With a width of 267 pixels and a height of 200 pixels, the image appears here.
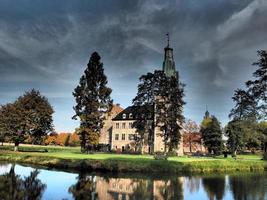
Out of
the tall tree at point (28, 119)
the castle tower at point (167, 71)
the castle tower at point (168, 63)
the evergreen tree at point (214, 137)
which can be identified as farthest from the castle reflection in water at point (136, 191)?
the evergreen tree at point (214, 137)

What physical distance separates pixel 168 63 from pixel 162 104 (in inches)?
779

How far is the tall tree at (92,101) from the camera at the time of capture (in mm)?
60094

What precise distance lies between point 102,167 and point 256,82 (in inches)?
751

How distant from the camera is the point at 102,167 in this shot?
3688 cm

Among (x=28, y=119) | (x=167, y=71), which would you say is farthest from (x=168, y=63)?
(x=28, y=119)

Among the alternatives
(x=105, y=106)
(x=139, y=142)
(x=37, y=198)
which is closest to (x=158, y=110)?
(x=105, y=106)

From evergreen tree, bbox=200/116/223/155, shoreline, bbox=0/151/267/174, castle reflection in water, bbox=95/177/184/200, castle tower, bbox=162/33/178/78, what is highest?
castle tower, bbox=162/33/178/78

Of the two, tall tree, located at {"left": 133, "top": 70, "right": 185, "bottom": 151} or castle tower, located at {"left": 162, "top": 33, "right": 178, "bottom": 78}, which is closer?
tall tree, located at {"left": 133, "top": 70, "right": 185, "bottom": 151}

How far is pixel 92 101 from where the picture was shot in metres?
61.6

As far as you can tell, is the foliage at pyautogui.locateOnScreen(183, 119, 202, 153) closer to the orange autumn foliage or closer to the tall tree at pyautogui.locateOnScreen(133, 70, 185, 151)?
the tall tree at pyautogui.locateOnScreen(133, 70, 185, 151)

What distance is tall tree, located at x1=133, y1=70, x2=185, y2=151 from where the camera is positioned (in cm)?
6231

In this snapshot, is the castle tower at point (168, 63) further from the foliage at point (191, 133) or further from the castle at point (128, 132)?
the foliage at point (191, 133)

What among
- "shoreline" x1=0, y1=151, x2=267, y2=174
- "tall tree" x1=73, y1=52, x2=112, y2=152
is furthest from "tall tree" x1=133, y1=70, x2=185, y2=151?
"shoreline" x1=0, y1=151, x2=267, y2=174

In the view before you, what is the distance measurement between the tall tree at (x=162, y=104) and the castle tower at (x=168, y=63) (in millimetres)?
12529
